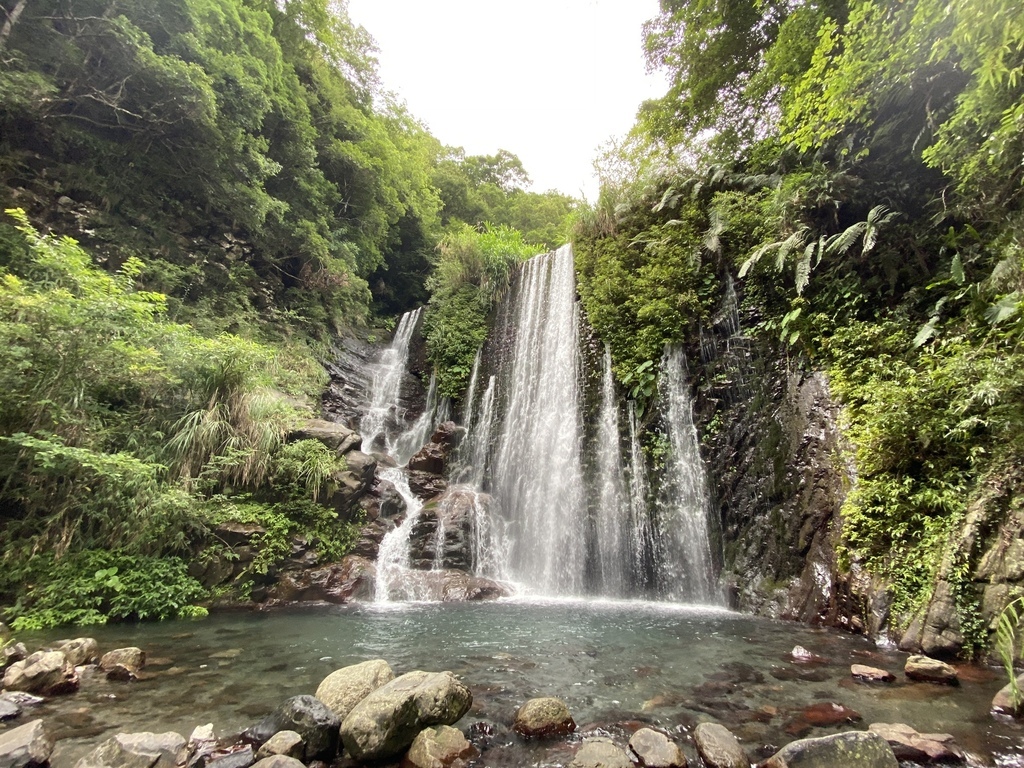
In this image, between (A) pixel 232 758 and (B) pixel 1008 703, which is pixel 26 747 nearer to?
(A) pixel 232 758

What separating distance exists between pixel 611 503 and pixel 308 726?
747 cm

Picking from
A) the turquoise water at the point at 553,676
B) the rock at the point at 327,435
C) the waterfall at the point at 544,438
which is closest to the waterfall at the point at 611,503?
the waterfall at the point at 544,438

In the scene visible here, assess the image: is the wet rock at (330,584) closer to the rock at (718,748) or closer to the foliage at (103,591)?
the foliage at (103,591)

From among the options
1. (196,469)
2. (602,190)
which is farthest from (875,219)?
(196,469)

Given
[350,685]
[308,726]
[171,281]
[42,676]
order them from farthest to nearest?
[171,281] < [42,676] < [350,685] < [308,726]

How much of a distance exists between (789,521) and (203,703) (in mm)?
7199

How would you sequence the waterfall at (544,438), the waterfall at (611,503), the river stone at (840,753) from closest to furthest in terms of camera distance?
the river stone at (840,753) → the waterfall at (611,503) → the waterfall at (544,438)

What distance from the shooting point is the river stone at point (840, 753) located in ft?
7.73

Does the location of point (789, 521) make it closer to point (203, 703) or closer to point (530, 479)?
point (530, 479)

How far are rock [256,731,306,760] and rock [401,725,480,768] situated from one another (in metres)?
0.60

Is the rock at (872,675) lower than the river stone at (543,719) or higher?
higher

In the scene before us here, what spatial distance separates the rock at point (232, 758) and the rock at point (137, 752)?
0.57 feet

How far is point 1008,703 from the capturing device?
116 inches

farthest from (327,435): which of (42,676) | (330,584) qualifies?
(42,676)
